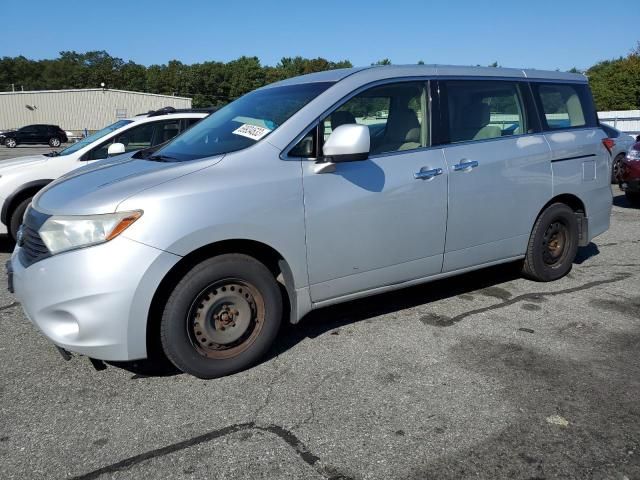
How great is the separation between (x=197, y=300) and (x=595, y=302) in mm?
3408

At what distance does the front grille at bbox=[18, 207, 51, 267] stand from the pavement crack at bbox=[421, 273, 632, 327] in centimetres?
269

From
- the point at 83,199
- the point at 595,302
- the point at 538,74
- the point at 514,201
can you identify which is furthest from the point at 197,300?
the point at 538,74

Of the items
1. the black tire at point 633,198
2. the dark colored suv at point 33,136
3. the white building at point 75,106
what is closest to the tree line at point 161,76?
the white building at point 75,106

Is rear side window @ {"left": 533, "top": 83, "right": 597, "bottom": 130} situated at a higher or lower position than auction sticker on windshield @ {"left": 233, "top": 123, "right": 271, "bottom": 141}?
higher

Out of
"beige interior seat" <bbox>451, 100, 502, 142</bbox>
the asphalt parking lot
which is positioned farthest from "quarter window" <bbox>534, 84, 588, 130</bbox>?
the asphalt parking lot

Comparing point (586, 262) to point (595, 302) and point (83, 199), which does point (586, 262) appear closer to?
point (595, 302)

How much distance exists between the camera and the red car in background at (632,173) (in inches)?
376

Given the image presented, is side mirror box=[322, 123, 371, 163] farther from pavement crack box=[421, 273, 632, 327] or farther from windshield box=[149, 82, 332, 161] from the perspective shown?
pavement crack box=[421, 273, 632, 327]

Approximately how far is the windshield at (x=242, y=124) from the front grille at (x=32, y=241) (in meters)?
0.90

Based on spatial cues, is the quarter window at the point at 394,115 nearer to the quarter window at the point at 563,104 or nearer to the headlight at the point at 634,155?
the quarter window at the point at 563,104

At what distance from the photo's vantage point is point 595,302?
4.78 m

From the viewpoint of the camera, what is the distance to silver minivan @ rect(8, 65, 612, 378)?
3045mm

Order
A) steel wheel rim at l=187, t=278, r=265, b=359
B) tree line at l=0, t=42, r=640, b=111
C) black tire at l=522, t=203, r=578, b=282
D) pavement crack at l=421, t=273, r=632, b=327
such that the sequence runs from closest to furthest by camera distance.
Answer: steel wheel rim at l=187, t=278, r=265, b=359
pavement crack at l=421, t=273, r=632, b=327
black tire at l=522, t=203, r=578, b=282
tree line at l=0, t=42, r=640, b=111

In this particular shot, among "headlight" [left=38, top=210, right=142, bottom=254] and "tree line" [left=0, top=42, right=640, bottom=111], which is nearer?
"headlight" [left=38, top=210, right=142, bottom=254]
